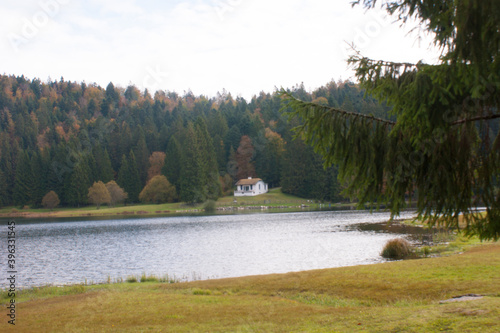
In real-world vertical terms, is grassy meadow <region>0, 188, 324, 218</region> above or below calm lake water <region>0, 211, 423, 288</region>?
above

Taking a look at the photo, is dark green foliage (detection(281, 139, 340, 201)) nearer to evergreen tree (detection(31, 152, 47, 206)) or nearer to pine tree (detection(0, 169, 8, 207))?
evergreen tree (detection(31, 152, 47, 206))

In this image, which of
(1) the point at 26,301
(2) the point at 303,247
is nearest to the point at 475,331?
(1) the point at 26,301

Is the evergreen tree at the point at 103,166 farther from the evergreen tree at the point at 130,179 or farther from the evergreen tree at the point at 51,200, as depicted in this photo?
the evergreen tree at the point at 51,200

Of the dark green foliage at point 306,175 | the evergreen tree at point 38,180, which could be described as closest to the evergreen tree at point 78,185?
the evergreen tree at point 38,180

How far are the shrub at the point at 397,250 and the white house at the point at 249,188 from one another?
76877 mm

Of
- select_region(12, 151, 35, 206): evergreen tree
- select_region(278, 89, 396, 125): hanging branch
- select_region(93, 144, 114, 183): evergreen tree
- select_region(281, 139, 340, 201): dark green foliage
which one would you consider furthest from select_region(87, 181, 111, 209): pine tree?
select_region(278, 89, 396, 125): hanging branch

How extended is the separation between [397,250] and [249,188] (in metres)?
79.3

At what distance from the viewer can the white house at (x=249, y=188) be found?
102188 millimetres

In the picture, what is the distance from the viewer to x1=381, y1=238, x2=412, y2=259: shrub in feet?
78.4

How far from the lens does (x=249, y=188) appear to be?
103 m

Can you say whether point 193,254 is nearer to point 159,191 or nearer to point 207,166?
point 159,191

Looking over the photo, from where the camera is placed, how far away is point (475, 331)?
768 centimetres

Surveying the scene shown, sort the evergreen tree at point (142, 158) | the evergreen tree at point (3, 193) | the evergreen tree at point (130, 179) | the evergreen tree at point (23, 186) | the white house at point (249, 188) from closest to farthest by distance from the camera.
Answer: the white house at point (249, 188) → the evergreen tree at point (23, 186) → the evergreen tree at point (130, 179) → the evergreen tree at point (3, 193) → the evergreen tree at point (142, 158)

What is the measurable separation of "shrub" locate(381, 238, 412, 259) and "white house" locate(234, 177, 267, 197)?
252 feet
